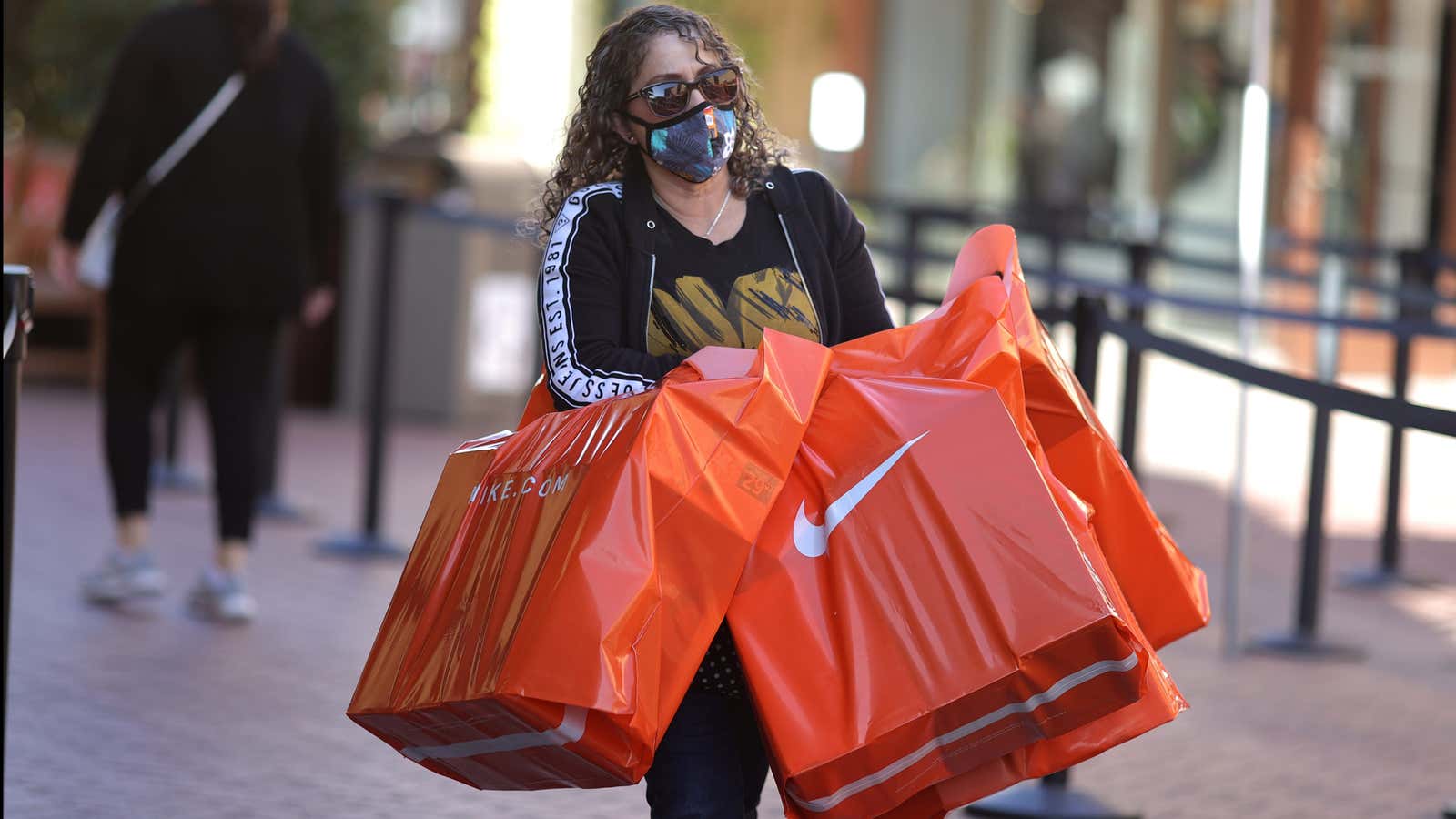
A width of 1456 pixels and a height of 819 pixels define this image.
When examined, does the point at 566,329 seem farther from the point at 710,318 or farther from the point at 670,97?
the point at 670,97

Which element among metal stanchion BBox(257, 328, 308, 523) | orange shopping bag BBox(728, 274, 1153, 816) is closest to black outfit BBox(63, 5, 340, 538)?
metal stanchion BBox(257, 328, 308, 523)

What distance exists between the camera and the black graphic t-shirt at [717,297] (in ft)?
9.47

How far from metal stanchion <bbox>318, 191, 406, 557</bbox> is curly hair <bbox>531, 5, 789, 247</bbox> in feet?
14.6

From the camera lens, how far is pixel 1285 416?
14.0 metres

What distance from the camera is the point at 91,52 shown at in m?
11.9

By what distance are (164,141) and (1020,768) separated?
13.5ft

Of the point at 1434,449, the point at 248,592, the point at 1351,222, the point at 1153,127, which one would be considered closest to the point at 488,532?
the point at 248,592

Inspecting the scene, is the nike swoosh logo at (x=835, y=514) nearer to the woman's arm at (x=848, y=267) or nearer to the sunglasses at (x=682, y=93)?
the woman's arm at (x=848, y=267)

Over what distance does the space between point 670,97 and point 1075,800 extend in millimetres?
2320

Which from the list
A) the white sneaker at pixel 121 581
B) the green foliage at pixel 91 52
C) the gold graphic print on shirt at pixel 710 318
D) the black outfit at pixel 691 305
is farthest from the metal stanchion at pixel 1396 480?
the green foliage at pixel 91 52

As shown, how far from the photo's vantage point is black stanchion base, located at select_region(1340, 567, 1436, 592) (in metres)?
8.02

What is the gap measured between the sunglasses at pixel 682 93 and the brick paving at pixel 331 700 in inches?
77.5

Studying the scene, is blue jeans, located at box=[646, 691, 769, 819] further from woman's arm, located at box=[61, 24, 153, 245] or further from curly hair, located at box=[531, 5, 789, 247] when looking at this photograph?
woman's arm, located at box=[61, 24, 153, 245]

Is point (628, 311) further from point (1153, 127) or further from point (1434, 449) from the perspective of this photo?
point (1153, 127)
